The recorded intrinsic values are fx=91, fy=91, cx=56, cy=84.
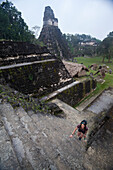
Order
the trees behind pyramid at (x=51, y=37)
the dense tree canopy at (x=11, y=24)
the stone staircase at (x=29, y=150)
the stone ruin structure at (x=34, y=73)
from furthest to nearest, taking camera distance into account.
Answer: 1. the trees behind pyramid at (x=51, y=37)
2. the dense tree canopy at (x=11, y=24)
3. the stone ruin structure at (x=34, y=73)
4. the stone staircase at (x=29, y=150)

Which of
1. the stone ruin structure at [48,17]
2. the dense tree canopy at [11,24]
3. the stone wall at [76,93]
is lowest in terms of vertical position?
the stone wall at [76,93]

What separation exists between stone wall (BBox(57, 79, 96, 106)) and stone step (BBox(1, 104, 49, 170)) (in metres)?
4.72

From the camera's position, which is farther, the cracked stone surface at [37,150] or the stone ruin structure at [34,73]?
the stone ruin structure at [34,73]

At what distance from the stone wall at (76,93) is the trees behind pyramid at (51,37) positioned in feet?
74.2

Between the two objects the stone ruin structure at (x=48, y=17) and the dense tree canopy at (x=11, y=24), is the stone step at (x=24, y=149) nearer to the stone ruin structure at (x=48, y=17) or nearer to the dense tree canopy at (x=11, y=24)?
the dense tree canopy at (x=11, y=24)

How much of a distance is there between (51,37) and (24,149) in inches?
1388

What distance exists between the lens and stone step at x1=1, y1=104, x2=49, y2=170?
1.46 metres

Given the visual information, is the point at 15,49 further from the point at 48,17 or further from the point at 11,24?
the point at 48,17

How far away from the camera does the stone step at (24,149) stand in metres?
1.46

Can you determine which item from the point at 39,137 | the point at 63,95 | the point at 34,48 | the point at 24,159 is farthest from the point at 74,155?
the point at 34,48

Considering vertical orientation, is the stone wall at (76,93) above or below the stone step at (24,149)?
below

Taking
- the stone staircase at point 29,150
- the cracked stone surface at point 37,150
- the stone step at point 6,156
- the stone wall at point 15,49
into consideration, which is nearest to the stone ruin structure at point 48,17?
the stone wall at point 15,49

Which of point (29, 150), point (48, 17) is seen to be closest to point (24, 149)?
point (29, 150)

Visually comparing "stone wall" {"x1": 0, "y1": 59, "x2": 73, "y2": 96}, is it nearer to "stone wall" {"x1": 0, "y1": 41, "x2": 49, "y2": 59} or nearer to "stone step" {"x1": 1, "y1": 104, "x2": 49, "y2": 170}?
"stone wall" {"x1": 0, "y1": 41, "x2": 49, "y2": 59}
